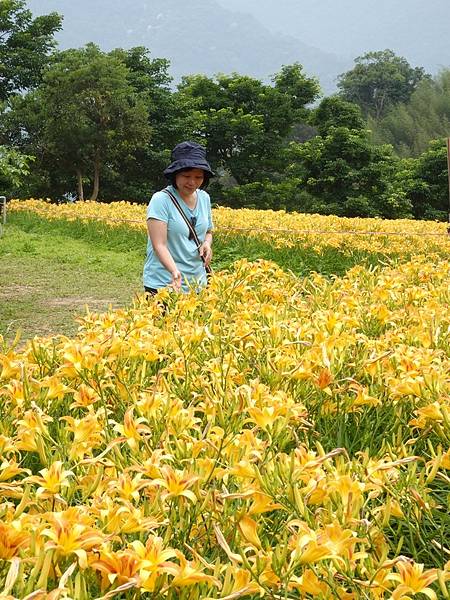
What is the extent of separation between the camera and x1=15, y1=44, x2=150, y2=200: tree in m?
24.0

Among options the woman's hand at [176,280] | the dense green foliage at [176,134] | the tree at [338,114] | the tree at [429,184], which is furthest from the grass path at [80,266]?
the tree at [338,114]

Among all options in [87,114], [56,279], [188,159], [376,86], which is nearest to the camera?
[188,159]

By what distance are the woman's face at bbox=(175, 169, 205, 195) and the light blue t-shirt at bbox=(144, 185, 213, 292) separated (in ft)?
0.18

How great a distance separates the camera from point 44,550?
37.6 inches

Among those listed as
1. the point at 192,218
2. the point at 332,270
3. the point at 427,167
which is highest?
the point at 427,167

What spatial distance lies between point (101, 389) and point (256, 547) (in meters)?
0.85

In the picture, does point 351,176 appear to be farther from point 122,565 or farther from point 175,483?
point 122,565

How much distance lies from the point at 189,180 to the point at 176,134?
27255mm

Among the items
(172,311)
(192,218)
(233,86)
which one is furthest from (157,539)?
(233,86)

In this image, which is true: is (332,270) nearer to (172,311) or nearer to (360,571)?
(172,311)

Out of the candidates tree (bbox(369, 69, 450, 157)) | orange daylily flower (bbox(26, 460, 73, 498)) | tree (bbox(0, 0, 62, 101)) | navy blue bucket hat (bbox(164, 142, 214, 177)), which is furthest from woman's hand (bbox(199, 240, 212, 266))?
tree (bbox(369, 69, 450, 157))

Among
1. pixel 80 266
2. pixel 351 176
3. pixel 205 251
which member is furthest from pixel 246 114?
pixel 205 251

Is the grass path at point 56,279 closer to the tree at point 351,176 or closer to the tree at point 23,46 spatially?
the tree at point 351,176

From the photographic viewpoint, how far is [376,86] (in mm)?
57750
